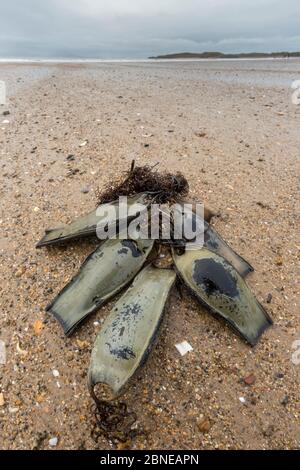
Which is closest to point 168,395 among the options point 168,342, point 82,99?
point 168,342

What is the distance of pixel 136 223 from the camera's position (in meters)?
2.46

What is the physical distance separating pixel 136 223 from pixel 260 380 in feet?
3.91

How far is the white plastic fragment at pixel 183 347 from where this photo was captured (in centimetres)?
214

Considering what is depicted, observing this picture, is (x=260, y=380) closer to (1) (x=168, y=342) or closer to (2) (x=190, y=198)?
(1) (x=168, y=342)

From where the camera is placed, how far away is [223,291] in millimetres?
2109

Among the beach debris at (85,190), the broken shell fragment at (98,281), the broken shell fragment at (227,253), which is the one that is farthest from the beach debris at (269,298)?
the beach debris at (85,190)

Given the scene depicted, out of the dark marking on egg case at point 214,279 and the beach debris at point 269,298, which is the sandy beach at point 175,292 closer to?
the beach debris at point 269,298

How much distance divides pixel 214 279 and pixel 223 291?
8 cm

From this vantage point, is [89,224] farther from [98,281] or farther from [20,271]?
[20,271]

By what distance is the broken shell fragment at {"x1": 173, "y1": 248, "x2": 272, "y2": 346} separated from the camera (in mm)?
2107

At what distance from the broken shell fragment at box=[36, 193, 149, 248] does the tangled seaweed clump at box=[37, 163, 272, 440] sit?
0.04 feet

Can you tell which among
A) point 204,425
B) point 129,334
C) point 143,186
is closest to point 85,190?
point 143,186

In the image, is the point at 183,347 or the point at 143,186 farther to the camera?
the point at 143,186
